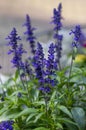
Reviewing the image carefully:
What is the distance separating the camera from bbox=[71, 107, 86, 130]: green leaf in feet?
10.2

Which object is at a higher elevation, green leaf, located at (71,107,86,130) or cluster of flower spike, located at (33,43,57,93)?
cluster of flower spike, located at (33,43,57,93)

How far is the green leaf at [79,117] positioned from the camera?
310cm

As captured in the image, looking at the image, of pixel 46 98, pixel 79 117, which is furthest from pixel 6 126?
pixel 79 117

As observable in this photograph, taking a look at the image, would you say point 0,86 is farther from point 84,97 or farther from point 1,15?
point 1,15

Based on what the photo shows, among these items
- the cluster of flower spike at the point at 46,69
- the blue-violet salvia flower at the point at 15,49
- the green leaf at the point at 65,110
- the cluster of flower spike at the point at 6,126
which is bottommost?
the cluster of flower spike at the point at 6,126

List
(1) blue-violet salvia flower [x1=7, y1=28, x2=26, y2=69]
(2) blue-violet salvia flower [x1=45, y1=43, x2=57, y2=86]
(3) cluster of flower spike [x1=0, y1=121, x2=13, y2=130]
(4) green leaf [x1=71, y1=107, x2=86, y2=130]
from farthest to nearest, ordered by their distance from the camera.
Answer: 1. (1) blue-violet salvia flower [x1=7, y1=28, x2=26, y2=69]
2. (4) green leaf [x1=71, y1=107, x2=86, y2=130]
3. (2) blue-violet salvia flower [x1=45, y1=43, x2=57, y2=86]
4. (3) cluster of flower spike [x1=0, y1=121, x2=13, y2=130]

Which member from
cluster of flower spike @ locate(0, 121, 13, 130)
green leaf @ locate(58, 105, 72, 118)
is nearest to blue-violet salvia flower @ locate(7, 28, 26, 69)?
green leaf @ locate(58, 105, 72, 118)

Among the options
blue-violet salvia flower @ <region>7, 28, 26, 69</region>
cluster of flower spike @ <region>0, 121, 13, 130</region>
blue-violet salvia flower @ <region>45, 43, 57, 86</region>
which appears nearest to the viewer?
cluster of flower spike @ <region>0, 121, 13, 130</region>

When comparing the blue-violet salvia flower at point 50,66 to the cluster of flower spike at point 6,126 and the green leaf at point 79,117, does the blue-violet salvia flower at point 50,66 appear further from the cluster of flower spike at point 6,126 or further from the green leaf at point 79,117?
the cluster of flower spike at point 6,126

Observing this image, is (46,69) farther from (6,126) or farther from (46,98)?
(6,126)

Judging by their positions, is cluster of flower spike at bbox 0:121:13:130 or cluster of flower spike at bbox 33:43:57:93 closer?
cluster of flower spike at bbox 0:121:13:130

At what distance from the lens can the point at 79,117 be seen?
3139 millimetres

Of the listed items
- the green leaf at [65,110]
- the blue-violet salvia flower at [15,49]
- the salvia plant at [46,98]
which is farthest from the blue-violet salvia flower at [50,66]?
the blue-violet salvia flower at [15,49]

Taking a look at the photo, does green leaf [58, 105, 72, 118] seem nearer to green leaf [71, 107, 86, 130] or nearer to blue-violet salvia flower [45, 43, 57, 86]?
green leaf [71, 107, 86, 130]
